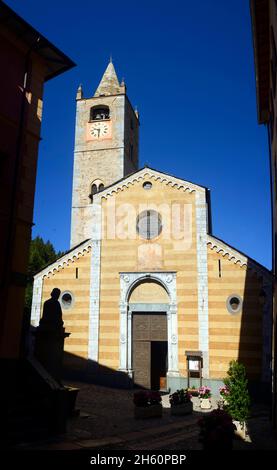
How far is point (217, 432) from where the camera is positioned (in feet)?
20.6

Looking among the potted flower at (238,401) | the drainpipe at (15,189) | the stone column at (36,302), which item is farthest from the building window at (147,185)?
the potted flower at (238,401)

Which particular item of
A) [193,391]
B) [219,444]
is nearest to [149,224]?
[193,391]

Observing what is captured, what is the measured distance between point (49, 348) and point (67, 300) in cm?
1065

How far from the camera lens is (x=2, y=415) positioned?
8367 mm

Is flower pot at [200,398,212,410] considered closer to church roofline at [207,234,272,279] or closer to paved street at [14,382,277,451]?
paved street at [14,382,277,451]

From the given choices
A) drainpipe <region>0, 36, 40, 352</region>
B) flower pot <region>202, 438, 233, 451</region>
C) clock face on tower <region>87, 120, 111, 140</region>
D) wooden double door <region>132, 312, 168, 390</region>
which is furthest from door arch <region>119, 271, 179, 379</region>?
clock face on tower <region>87, 120, 111, 140</region>

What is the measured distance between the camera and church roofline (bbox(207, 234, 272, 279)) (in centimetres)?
1870

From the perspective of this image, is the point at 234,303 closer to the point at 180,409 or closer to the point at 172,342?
the point at 172,342

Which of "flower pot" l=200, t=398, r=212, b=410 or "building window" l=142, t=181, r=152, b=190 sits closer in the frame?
"flower pot" l=200, t=398, r=212, b=410

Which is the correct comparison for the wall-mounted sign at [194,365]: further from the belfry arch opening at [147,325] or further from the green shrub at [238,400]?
the green shrub at [238,400]

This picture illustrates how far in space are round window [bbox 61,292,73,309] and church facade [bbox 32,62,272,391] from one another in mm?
57

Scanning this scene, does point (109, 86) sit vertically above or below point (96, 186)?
above
